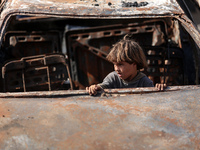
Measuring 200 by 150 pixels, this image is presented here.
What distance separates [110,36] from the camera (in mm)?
4617

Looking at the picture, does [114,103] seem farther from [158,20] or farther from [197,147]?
[158,20]

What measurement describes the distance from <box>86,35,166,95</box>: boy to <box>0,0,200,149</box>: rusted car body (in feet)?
1.09

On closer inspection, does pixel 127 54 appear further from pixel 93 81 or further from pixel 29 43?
pixel 29 43

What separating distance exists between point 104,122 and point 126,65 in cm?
87

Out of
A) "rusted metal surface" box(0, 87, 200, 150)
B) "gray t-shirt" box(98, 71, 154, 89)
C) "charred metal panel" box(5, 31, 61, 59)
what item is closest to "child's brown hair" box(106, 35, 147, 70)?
"gray t-shirt" box(98, 71, 154, 89)

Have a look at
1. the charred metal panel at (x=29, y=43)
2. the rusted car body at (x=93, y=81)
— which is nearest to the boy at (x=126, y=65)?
the rusted car body at (x=93, y=81)

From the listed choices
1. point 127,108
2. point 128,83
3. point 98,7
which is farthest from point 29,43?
point 127,108

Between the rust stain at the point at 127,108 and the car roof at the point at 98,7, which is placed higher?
the car roof at the point at 98,7

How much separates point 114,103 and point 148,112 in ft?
0.86

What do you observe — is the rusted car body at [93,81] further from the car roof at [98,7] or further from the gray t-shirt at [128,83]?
the gray t-shirt at [128,83]

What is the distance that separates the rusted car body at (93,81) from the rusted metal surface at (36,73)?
1 centimetres

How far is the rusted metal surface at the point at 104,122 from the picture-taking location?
171 cm

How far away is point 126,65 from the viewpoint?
8.68ft

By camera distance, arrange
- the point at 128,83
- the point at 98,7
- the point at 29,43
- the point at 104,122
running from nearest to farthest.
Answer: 1. the point at 104,122
2. the point at 128,83
3. the point at 98,7
4. the point at 29,43
